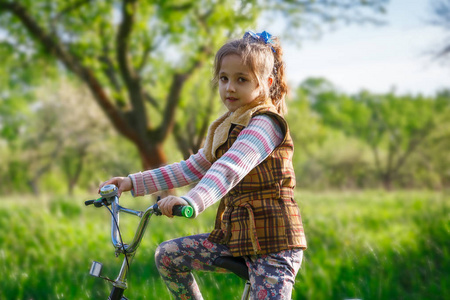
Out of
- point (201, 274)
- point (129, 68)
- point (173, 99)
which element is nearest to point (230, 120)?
point (201, 274)

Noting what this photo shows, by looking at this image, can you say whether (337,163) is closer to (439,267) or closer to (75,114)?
(75,114)

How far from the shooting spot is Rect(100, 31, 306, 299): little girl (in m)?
2.09

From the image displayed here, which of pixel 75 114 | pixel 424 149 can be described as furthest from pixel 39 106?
pixel 424 149

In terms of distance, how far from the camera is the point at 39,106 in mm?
28625

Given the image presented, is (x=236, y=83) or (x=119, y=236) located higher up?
(x=236, y=83)

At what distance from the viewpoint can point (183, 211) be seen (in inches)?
70.4

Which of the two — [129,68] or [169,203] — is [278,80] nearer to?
[169,203]

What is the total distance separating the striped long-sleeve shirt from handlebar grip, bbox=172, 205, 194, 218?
0.13 ft

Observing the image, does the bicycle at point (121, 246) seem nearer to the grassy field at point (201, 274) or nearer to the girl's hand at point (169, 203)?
the girl's hand at point (169, 203)

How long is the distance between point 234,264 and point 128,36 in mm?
6596

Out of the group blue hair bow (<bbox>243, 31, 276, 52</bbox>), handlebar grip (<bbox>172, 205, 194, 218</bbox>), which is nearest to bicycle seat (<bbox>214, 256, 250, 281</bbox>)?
handlebar grip (<bbox>172, 205, 194, 218</bbox>)

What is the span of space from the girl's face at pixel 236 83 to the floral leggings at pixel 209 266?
2.19 ft

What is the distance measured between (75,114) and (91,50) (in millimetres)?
17644

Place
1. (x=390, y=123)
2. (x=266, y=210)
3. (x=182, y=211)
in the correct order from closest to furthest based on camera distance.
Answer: (x=182, y=211), (x=266, y=210), (x=390, y=123)
